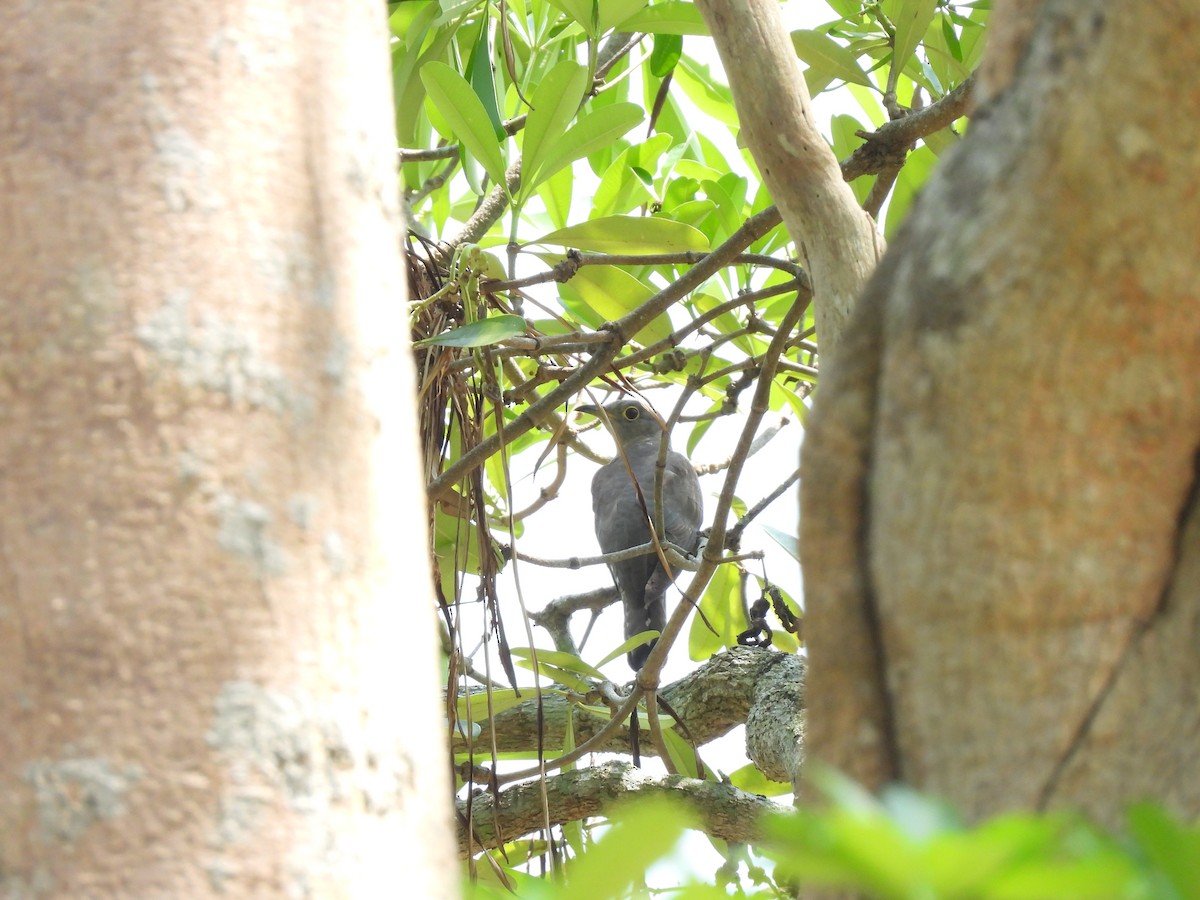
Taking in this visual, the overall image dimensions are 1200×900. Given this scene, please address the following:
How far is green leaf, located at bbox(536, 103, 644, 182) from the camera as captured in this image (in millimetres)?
1932

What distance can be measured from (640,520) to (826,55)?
2472mm

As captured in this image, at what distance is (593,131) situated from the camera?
194cm

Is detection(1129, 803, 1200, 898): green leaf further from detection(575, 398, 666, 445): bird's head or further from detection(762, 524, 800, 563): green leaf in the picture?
detection(575, 398, 666, 445): bird's head

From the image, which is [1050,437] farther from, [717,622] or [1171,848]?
[717,622]

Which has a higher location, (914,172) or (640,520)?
(914,172)

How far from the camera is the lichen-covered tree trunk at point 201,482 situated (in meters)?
0.51

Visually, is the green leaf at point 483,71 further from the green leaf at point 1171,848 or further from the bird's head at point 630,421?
the bird's head at point 630,421

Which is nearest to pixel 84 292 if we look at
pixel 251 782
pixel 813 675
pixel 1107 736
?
pixel 251 782

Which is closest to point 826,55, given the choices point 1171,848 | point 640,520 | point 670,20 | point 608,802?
point 670,20

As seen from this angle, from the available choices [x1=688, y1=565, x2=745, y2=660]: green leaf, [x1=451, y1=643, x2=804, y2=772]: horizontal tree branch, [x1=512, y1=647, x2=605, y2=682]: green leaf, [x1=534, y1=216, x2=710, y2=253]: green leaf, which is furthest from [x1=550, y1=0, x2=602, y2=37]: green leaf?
[x1=688, y1=565, x2=745, y2=660]: green leaf

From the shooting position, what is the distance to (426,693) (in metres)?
0.58

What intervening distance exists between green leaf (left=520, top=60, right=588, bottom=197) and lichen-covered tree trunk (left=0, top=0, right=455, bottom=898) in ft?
4.24

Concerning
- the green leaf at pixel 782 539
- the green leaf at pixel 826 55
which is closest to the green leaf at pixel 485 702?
the green leaf at pixel 782 539

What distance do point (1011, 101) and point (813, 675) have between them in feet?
0.95
